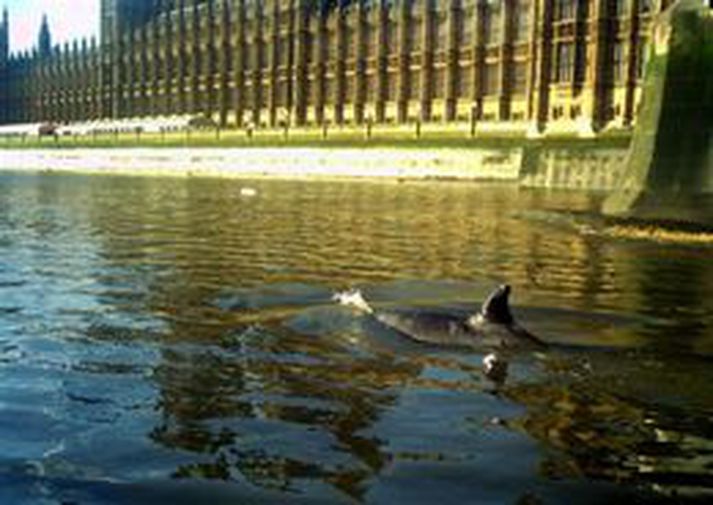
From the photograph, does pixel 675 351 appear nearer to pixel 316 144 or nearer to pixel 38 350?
pixel 38 350

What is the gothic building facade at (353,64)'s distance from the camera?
3460 inches

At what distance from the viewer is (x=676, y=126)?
1325 inches

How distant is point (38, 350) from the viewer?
13680 millimetres

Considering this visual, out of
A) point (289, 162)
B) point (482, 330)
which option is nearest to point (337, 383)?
point (482, 330)

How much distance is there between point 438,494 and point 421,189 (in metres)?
57.4

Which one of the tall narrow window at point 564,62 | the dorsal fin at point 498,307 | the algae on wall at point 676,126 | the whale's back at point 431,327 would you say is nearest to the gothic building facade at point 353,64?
the tall narrow window at point 564,62

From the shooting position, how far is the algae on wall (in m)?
32.8

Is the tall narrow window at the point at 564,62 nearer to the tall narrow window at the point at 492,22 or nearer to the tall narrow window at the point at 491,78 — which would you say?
the tall narrow window at the point at 491,78

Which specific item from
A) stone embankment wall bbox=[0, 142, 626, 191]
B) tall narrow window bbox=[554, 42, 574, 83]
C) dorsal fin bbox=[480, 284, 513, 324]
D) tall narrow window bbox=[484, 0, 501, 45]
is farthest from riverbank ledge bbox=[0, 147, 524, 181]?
dorsal fin bbox=[480, 284, 513, 324]

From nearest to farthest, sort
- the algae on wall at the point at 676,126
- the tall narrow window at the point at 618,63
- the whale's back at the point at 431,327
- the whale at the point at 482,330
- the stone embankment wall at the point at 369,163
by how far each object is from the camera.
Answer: the whale at the point at 482,330, the whale's back at the point at 431,327, the algae on wall at the point at 676,126, the stone embankment wall at the point at 369,163, the tall narrow window at the point at 618,63

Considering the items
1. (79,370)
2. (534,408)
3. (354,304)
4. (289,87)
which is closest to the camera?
(534,408)

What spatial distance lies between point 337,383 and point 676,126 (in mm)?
24771

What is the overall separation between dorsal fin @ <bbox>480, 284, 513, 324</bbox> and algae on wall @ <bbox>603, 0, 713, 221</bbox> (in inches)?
786

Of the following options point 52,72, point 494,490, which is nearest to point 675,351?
point 494,490
